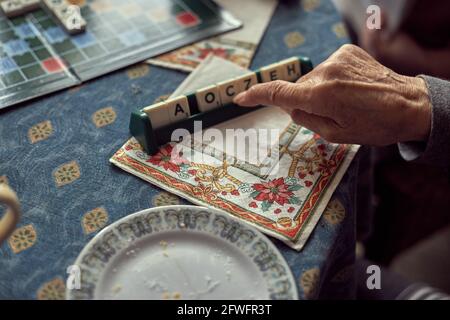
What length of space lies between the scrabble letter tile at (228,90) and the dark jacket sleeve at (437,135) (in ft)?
1.09

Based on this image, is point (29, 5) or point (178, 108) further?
point (29, 5)

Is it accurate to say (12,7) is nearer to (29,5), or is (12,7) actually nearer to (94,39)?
(29,5)

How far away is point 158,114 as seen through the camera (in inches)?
33.8

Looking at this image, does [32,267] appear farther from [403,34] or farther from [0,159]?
[403,34]

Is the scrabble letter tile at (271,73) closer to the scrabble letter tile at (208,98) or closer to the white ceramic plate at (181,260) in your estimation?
the scrabble letter tile at (208,98)

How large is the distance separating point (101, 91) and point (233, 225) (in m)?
0.42

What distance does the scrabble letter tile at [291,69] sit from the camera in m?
0.97

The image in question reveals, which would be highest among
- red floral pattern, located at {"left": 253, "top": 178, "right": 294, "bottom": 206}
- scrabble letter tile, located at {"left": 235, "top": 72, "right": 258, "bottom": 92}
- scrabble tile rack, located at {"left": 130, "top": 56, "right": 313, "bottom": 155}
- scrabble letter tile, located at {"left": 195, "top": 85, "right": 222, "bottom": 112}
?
scrabble letter tile, located at {"left": 235, "top": 72, "right": 258, "bottom": 92}

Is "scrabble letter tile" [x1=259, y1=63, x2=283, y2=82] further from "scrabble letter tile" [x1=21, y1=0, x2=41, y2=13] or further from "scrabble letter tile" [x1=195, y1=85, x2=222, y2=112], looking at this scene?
"scrabble letter tile" [x1=21, y1=0, x2=41, y2=13]

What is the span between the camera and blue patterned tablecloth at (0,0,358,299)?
2.38 feet

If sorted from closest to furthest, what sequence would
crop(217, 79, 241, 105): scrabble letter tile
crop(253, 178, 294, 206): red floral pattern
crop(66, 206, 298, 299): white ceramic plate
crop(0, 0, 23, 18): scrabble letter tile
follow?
crop(66, 206, 298, 299): white ceramic plate → crop(253, 178, 294, 206): red floral pattern → crop(217, 79, 241, 105): scrabble letter tile → crop(0, 0, 23, 18): scrabble letter tile

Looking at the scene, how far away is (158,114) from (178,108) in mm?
40

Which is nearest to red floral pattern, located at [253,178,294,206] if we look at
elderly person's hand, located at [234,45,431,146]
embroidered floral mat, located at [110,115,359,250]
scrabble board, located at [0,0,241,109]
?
embroidered floral mat, located at [110,115,359,250]

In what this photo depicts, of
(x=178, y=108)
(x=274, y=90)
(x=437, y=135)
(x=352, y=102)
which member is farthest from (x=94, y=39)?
(x=437, y=135)
